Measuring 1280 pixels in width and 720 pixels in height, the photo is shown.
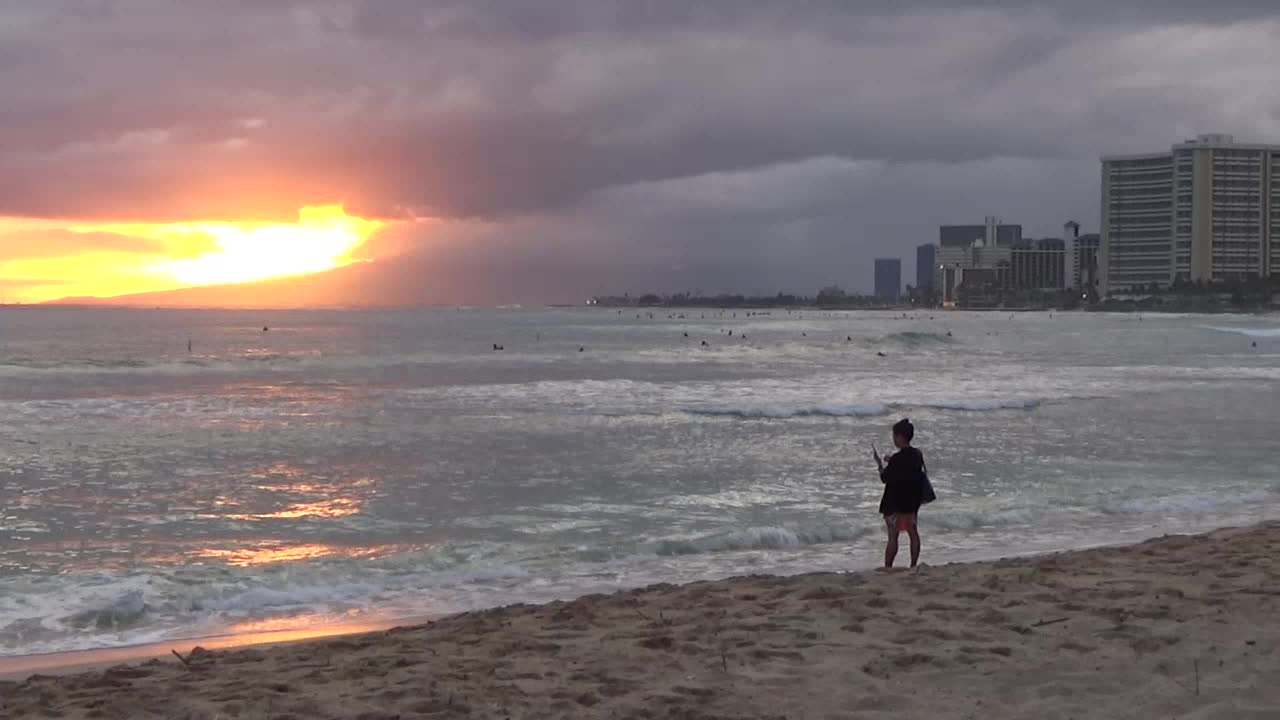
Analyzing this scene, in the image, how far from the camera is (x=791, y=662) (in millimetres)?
7172

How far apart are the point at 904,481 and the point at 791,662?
162 inches

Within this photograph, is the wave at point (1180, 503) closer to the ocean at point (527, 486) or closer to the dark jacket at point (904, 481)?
the ocean at point (527, 486)

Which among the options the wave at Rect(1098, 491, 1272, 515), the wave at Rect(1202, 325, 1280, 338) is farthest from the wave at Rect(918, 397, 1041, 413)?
the wave at Rect(1202, 325, 1280, 338)

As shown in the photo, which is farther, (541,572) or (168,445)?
(168,445)

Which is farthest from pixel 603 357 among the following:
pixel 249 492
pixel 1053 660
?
pixel 1053 660

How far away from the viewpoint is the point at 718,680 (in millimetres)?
6859

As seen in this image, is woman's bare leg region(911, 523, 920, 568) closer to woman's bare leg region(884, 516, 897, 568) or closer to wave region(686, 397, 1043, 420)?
woman's bare leg region(884, 516, 897, 568)

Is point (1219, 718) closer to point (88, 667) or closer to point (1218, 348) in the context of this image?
point (88, 667)

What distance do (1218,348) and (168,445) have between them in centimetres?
6573

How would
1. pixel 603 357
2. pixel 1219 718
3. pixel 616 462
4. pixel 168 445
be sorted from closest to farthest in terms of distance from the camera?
pixel 1219 718 → pixel 616 462 → pixel 168 445 → pixel 603 357

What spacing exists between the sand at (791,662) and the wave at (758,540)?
3585 mm

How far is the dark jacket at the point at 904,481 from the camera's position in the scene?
10.9 meters

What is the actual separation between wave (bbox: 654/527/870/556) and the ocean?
0.04 metres

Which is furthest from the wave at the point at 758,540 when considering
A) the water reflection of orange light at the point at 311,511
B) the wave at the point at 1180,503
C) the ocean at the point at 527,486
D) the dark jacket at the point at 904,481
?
the water reflection of orange light at the point at 311,511
